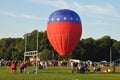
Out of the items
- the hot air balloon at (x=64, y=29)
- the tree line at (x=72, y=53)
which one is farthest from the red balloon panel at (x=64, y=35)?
the tree line at (x=72, y=53)

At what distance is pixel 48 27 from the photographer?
54.3 metres

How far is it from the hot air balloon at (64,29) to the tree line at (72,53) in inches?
2183

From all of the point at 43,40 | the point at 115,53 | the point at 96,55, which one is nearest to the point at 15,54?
the point at 43,40

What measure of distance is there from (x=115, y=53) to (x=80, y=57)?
22.0 m

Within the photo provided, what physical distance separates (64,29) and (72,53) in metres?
72.5

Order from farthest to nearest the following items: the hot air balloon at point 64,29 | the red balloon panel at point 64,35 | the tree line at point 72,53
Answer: the tree line at point 72,53
the red balloon panel at point 64,35
the hot air balloon at point 64,29

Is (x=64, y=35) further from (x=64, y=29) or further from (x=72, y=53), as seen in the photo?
(x=72, y=53)

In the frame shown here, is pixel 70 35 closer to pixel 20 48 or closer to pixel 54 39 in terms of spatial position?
pixel 54 39

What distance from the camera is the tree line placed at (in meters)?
126

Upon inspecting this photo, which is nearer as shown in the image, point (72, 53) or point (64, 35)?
point (64, 35)

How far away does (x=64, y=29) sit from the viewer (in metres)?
53.8

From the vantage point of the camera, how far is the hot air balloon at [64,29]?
52844 mm

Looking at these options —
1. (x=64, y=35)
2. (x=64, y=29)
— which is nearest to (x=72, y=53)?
(x=64, y=35)

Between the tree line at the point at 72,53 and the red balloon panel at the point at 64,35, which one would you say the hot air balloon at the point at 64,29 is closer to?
the red balloon panel at the point at 64,35
